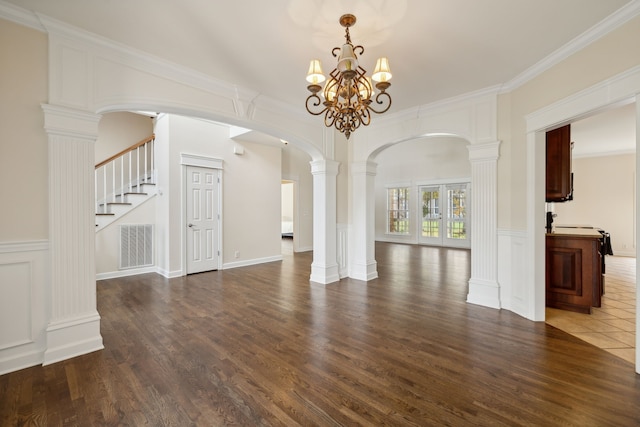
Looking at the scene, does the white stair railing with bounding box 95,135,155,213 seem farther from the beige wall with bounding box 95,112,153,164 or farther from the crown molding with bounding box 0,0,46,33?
the crown molding with bounding box 0,0,46,33

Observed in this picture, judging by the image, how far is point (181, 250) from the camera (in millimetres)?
5457

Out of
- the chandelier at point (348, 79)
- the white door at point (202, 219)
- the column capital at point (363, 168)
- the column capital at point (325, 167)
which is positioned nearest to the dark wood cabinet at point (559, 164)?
the column capital at point (363, 168)

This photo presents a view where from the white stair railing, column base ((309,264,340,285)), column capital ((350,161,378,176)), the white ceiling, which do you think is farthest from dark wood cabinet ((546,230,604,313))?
the white stair railing

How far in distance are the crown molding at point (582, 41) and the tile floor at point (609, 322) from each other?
2787 mm

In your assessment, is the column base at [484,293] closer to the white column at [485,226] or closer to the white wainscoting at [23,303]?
the white column at [485,226]

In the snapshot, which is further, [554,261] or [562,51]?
[554,261]

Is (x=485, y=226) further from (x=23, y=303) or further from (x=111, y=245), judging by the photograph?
(x=111, y=245)

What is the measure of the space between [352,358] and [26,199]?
9.79 ft

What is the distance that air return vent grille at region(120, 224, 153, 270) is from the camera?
214 inches

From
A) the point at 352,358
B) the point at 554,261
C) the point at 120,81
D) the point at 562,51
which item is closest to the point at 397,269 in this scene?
the point at 554,261

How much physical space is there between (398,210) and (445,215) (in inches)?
Answer: 70.1

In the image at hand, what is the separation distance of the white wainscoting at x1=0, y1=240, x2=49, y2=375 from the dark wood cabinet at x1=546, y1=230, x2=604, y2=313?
17.9 feet

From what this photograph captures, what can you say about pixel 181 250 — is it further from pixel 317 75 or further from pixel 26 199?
pixel 317 75

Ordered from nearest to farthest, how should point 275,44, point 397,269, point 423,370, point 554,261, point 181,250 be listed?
point 423,370 → point 275,44 → point 554,261 → point 181,250 → point 397,269
